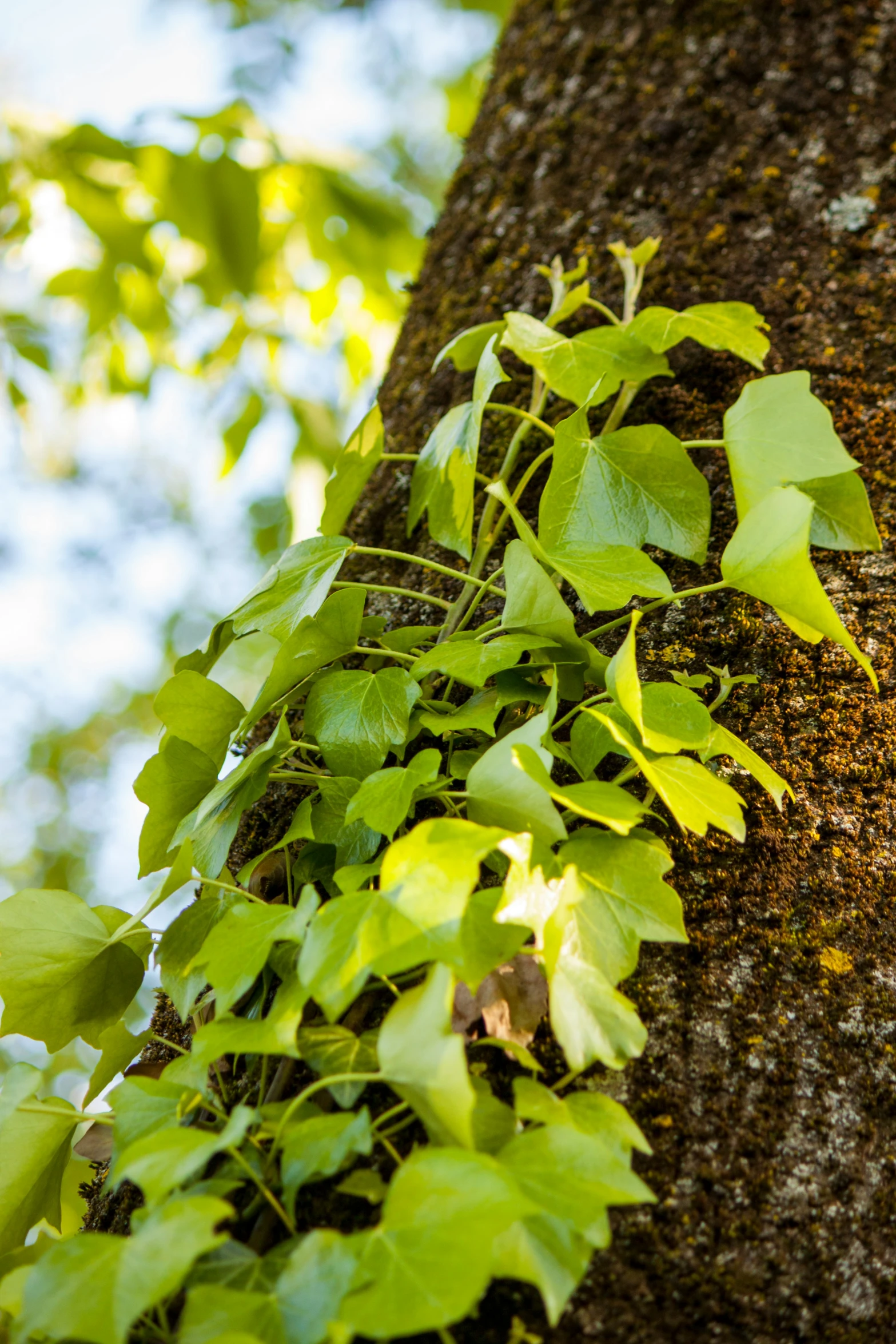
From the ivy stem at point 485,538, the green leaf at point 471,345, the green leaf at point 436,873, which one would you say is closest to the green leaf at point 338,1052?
the green leaf at point 436,873

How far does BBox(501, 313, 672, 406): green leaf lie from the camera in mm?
720

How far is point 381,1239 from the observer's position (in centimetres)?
34

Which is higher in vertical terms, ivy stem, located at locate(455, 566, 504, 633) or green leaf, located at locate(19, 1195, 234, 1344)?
ivy stem, located at locate(455, 566, 504, 633)

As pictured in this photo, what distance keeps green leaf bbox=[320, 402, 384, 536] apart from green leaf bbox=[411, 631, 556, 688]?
0.18 meters

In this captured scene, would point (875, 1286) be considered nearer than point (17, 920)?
Yes

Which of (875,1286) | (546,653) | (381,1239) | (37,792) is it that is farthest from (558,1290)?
(37,792)

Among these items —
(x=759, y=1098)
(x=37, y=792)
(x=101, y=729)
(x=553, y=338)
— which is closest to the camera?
(x=759, y=1098)

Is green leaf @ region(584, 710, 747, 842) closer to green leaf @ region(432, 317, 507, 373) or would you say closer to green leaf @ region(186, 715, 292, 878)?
green leaf @ region(186, 715, 292, 878)

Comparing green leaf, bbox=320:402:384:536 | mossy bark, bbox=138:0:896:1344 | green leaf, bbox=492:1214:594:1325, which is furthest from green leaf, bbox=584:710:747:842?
green leaf, bbox=320:402:384:536

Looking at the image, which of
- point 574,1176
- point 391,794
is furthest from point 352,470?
point 574,1176

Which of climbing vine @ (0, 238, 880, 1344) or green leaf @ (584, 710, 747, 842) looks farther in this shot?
green leaf @ (584, 710, 747, 842)

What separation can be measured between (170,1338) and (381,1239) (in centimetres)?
13

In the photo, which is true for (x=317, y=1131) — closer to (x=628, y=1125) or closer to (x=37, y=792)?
(x=628, y=1125)

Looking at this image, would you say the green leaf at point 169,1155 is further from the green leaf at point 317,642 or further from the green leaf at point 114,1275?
the green leaf at point 317,642
